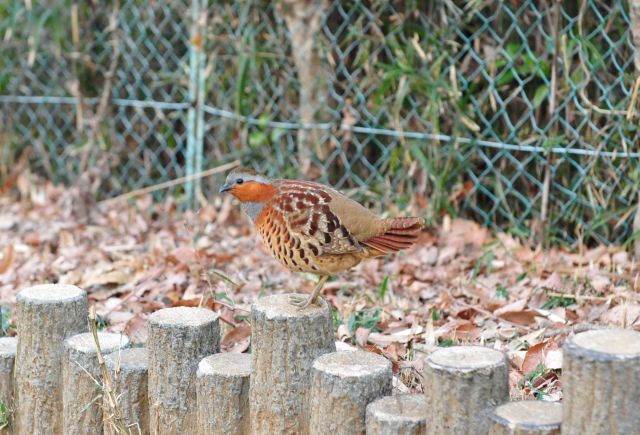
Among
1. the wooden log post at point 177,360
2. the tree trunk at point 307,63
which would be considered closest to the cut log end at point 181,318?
the wooden log post at point 177,360

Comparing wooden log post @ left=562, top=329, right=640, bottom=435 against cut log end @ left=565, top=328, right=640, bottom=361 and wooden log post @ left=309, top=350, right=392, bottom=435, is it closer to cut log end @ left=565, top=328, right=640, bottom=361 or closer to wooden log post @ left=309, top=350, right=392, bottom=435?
cut log end @ left=565, top=328, right=640, bottom=361

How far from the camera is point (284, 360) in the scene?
2457mm

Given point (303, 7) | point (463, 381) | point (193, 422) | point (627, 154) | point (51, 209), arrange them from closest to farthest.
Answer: point (463, 381)
point (193, 422)
point (627, 154)
point (303, 7)
point (51, 209)

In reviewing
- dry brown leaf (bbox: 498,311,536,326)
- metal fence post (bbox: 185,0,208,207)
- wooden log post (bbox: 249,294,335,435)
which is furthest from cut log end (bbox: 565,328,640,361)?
metal fence post (bbox: 185,0,208,207)

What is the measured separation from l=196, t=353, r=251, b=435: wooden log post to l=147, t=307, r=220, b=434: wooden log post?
0.08 metres

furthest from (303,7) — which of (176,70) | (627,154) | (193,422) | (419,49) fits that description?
(193,422)

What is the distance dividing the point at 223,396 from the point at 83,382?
1.76ft

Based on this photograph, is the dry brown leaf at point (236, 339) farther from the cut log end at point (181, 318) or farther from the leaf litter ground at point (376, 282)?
the cut log end at point (181, 318)

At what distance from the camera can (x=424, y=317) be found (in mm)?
3771

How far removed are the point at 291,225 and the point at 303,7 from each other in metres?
2.58

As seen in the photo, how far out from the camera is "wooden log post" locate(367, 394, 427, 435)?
223cm

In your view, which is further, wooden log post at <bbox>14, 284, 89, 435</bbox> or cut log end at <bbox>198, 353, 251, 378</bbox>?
wooden log post at <bbox>14, 284, 89, 435</bbox>

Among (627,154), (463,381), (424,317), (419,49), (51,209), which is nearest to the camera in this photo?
(463,381)

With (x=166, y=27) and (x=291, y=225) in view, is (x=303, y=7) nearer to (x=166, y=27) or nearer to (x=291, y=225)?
(x=166, y=27)
